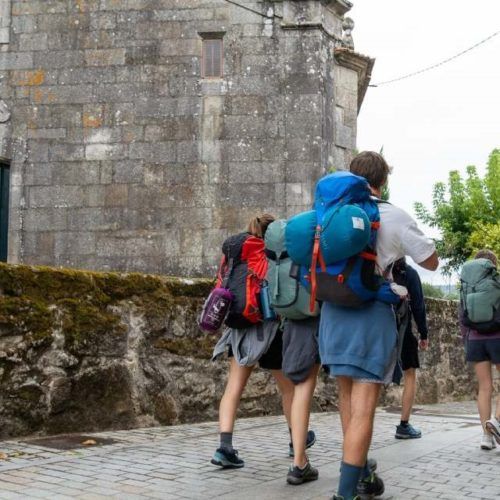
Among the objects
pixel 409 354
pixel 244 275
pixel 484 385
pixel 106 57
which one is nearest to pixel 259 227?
pixel 244 275

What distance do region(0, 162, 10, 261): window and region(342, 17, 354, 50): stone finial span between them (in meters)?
5.20

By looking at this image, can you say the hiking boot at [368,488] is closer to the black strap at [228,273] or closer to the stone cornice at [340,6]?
the black strap at [228,273]

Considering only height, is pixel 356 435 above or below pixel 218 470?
above

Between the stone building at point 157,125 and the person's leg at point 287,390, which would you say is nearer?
the person's leg at point 287,390

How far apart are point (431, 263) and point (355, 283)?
0.46 m

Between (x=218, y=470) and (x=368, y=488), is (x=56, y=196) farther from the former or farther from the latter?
(x=368, y=488)

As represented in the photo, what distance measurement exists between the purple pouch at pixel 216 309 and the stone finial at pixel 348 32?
752 centimetres

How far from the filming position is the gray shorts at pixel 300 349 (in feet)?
17.0

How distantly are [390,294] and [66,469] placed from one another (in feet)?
7.48

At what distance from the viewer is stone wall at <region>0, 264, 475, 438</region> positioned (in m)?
6.00

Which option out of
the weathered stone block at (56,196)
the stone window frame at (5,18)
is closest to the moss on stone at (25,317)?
the weathered stone block at (56,196)

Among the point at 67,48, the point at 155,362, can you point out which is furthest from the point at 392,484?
the point at 67,48

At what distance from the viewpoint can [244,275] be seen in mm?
5559

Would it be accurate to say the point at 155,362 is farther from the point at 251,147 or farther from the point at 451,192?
the point at 451,192
